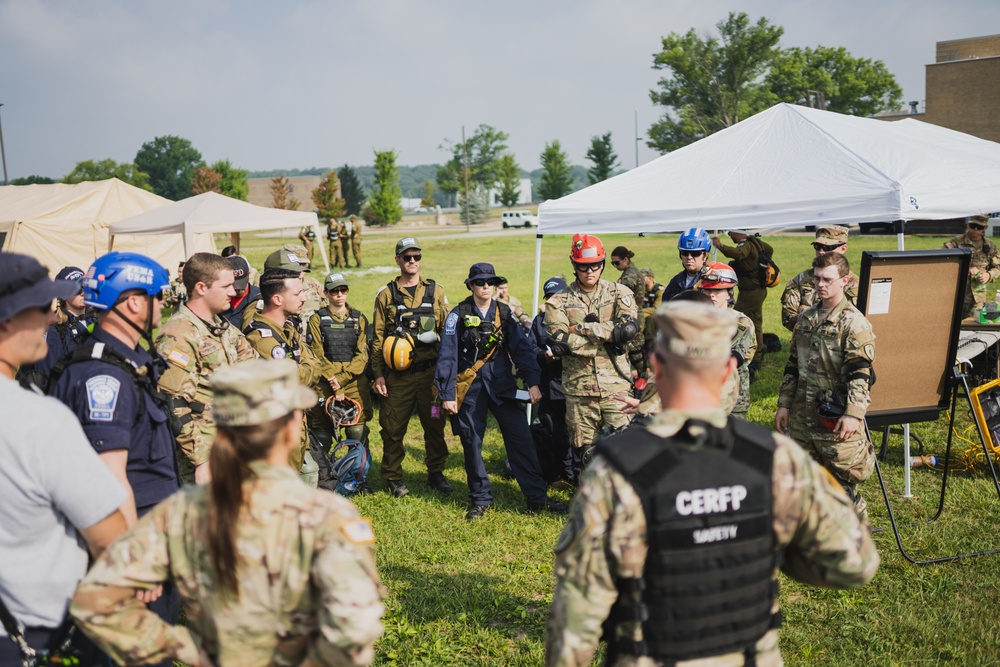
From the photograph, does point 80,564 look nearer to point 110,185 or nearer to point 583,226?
point 583,226

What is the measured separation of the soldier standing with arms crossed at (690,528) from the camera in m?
2.13

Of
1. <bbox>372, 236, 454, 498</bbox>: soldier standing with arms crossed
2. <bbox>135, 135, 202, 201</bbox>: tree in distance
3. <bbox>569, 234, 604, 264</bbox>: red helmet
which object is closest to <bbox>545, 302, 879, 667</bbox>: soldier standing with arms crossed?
<bbox>569, 234, 604, 264</bbox>: red helmet

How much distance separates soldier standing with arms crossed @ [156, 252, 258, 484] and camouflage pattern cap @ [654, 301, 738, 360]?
2.98 metres

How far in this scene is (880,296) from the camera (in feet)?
17.9

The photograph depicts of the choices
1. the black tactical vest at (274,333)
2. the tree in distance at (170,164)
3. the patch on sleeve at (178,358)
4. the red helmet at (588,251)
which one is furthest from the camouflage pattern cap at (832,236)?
the tree in distance at (170,164)

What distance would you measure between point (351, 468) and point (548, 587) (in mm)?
2488

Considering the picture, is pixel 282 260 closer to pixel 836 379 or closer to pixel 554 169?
pixel 836 379

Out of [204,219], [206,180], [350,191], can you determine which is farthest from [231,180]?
[204,219]

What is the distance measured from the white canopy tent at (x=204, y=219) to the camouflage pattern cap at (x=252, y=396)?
13035 mm

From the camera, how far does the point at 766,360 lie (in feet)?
38.7

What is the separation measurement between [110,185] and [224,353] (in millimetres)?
19684

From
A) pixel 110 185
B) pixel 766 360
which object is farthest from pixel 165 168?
pixel 766 360

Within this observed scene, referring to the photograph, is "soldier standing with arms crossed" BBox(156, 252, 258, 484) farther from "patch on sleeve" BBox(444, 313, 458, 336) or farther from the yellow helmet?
the yellow helmet

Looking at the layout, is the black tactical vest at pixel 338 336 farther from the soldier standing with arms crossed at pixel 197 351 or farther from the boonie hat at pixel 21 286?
the boonie hat at pixel 21 286
